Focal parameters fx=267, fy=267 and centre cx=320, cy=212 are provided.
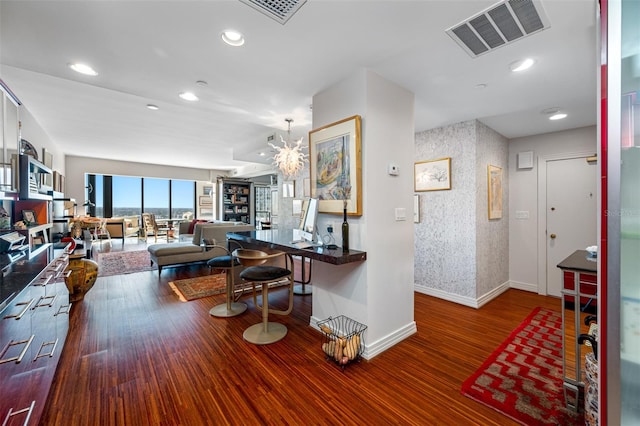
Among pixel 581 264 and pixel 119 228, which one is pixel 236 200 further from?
pixel 581 264

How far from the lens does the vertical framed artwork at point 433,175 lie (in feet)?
12.4

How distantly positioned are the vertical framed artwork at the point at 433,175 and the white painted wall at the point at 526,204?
1.51 m

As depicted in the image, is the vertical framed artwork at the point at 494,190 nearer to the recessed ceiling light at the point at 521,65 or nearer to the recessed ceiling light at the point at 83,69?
the recessed ceiling light at the point at 521,65

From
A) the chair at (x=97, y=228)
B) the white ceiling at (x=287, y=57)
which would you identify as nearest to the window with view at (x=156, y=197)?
the chair at (x=97, y=228)

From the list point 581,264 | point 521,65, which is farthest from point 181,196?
point 581,264

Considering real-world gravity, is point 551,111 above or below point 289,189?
above

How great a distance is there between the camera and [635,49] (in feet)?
2.75

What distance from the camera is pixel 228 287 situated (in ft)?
10.6

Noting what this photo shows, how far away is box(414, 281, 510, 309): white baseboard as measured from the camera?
3520 mm

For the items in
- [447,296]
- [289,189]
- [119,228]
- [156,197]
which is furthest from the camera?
[156,197]

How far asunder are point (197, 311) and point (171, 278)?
1.89m

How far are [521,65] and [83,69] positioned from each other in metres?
3.70

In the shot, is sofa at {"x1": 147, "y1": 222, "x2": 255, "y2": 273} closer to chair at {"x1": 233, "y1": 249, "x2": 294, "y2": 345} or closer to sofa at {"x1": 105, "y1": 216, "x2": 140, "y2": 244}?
chair at {"x1": 233, "y1": 249, "x2": 294, "y2": 345}

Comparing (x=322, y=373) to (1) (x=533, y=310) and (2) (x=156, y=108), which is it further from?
(2) (x=156, y=108)
